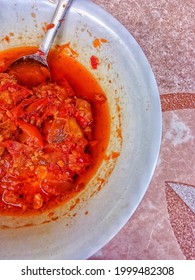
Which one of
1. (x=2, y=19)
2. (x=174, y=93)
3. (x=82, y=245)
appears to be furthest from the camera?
(x=174, y=93)

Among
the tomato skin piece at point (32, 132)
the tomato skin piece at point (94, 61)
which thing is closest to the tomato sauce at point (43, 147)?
the tomato skin piece at point (32, 132)

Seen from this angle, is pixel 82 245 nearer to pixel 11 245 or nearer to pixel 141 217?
pixel 11 245

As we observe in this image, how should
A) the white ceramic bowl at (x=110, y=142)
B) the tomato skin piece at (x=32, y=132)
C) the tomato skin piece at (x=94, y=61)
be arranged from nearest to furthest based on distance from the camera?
the white ceramic bowl at (x=110, y=142) → the tomato skin piece at (x=32, y=132) → the tomato skin piece at (x=94, y=61)

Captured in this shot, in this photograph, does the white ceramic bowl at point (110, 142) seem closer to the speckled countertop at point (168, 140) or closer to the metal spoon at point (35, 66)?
the metal spoon at point (35, 66)

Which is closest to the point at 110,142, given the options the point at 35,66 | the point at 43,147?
the point at 43,147

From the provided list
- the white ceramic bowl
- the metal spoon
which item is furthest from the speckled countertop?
the metal spoon
